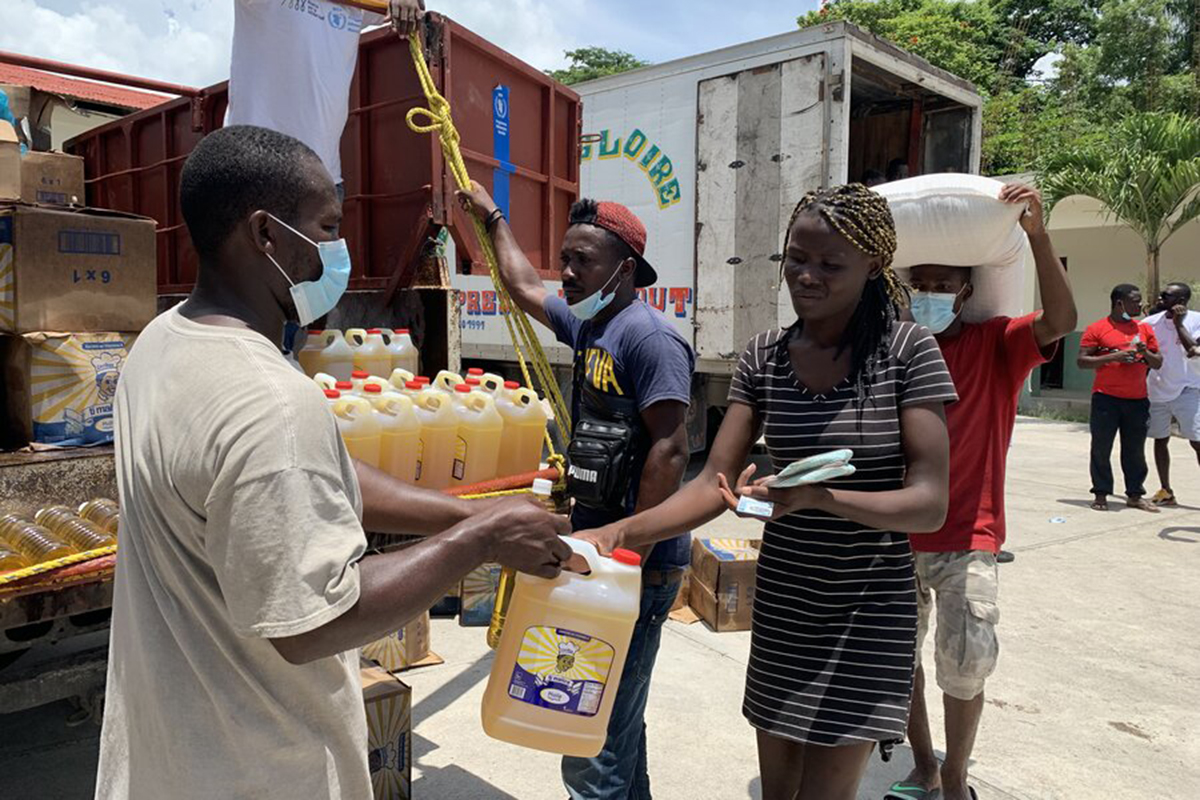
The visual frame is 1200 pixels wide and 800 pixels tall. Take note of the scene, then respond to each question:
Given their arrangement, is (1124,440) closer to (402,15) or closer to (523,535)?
(402,15)

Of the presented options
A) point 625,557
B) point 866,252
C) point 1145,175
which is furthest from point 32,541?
point 1145,175

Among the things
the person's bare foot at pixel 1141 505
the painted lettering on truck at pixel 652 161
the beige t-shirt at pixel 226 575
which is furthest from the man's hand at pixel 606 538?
the person's bare foot at pixel 1141 505

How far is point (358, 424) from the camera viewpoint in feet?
9.30

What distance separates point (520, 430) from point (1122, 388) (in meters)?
6.43

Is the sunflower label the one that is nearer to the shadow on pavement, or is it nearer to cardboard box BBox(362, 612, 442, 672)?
cardboard box BBox(362, 612, 442, 672)

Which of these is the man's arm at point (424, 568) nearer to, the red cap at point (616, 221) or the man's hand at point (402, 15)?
the red cap at point (616, 221)

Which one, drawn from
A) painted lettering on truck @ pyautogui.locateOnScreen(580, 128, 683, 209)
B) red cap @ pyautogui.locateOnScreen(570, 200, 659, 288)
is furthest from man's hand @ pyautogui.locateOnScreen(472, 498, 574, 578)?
painted lettering on truck @ pyautogui.locateOnScreen(580, 128, 683, 209)

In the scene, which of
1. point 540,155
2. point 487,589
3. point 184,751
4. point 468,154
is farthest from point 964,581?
point 540,155

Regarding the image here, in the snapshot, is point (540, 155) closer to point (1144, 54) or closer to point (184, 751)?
point (184, 751)

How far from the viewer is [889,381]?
6.67 ft

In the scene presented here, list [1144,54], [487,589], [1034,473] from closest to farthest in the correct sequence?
[487,589] → [1034,473] → [1144,54]

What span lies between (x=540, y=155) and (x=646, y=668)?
3.20 metres

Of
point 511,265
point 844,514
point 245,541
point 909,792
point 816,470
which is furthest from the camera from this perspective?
point 511,265

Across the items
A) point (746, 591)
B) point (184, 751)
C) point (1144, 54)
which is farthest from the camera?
point (1144, 54)
